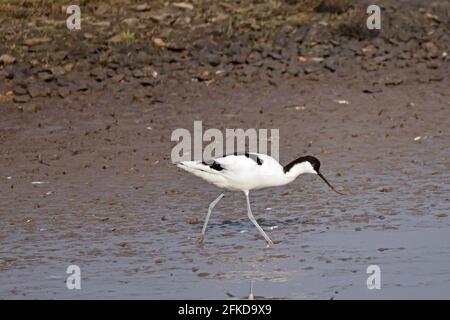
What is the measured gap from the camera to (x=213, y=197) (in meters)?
12.4

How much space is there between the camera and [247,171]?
1075 cm

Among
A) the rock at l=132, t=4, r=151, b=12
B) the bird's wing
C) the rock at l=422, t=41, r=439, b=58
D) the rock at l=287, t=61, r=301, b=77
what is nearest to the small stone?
the rock at l=287, t=61, r=301, b=77

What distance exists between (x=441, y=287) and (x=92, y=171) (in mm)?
5190

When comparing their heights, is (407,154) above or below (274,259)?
above

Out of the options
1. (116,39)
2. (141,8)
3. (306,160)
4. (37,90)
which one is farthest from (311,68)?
(306,160)

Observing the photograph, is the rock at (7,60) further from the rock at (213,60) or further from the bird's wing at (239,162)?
the bird's wing at (239,162)

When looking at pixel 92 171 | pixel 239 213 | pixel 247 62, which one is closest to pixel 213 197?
pixel 239 213

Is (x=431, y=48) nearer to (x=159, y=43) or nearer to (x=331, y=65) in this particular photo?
(x=331, y=65)

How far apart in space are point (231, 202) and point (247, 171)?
1.58 metres

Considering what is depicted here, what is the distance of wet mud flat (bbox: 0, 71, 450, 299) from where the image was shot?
31.2 feet

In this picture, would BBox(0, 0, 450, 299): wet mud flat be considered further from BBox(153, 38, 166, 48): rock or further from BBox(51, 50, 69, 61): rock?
BBox(153, 38, 166, 48): rock

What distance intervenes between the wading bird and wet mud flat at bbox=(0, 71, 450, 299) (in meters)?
0.43

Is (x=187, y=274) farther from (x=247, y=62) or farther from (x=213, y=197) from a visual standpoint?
→ (x=247, y=62)

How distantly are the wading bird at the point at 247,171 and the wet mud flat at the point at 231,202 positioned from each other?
433mm
